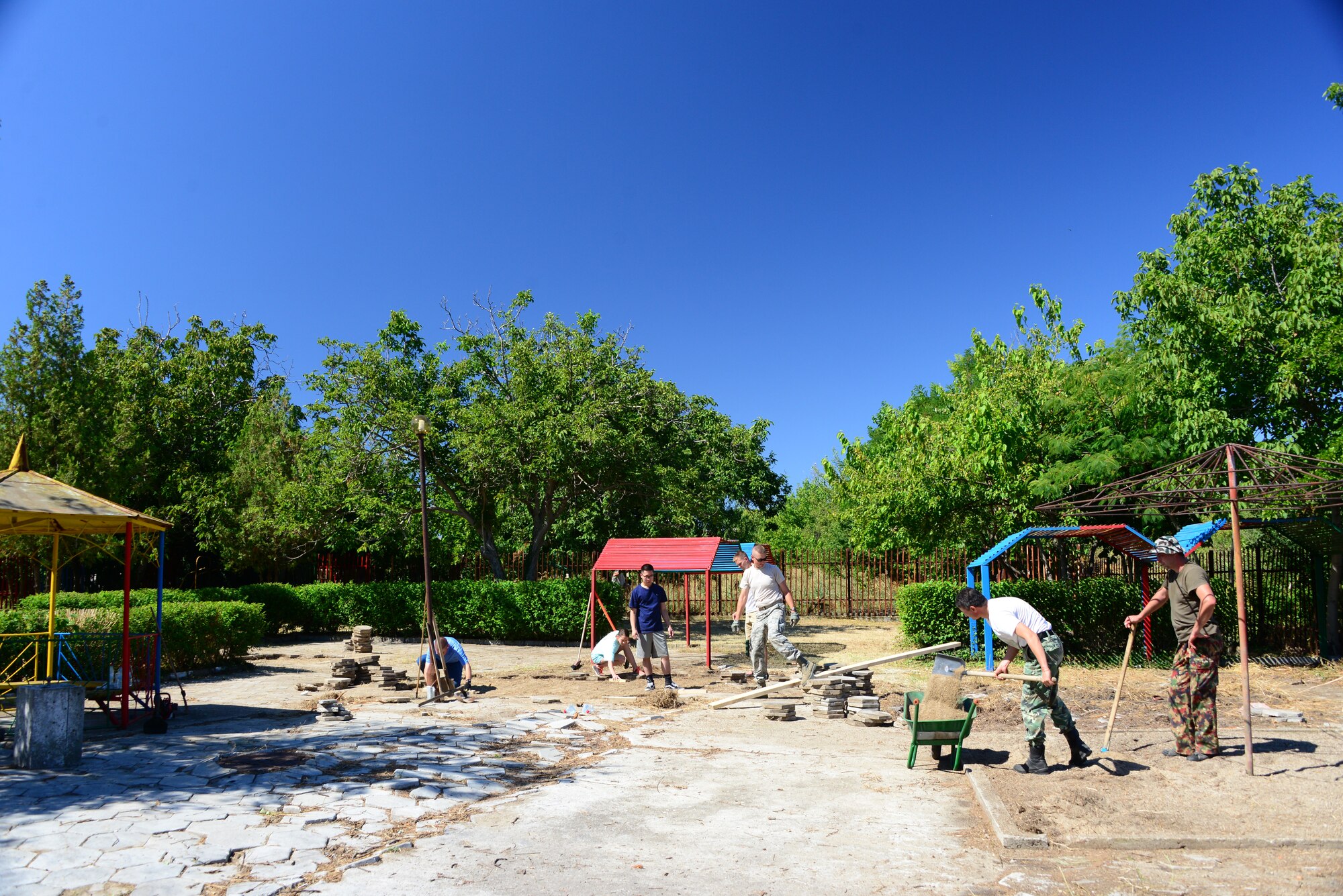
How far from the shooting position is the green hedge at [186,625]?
12.8 meters

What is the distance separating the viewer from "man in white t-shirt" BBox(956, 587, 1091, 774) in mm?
6871

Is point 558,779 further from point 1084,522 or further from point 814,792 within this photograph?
point 1084,522

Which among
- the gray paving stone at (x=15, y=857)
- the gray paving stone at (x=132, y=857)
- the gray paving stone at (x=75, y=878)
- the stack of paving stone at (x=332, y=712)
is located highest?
the gray paving stone at (x=15, y=857)

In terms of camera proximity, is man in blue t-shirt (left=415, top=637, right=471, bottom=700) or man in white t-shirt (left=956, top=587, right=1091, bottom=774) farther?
man in blue t-shirt (left=415, top=637, right=471, bottom=700)

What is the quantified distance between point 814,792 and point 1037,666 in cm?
213

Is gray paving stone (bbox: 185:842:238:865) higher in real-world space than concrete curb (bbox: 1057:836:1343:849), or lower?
higher

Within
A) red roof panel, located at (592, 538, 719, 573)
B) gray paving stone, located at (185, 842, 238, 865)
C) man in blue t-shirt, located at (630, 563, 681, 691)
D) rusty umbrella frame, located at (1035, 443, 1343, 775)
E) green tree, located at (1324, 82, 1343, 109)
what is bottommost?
gray paving stone, located at (185, 842, 238, 865)

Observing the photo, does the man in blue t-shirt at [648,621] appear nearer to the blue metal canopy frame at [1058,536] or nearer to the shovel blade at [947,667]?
the blue metal canopy frame at [1058,536]

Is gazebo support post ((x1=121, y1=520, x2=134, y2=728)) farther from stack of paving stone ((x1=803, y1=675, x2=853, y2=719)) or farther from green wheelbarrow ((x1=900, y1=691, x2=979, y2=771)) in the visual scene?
green wheelbarrow ((x1=900, y1=691, x2=979, y2=771))

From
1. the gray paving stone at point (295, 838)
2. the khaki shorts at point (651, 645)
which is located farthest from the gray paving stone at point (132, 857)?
Result: the khaki shorts at point (651, 645)

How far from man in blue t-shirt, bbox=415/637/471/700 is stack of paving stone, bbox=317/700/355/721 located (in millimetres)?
1309

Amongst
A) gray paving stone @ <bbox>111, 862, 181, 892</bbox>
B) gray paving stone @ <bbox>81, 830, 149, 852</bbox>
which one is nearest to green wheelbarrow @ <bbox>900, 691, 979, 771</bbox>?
gray paving stone @ <bbox>111, 862, 181, 892</bbox>

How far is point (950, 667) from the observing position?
7.55 metres

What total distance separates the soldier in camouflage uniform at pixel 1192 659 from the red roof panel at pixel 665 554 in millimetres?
8764
